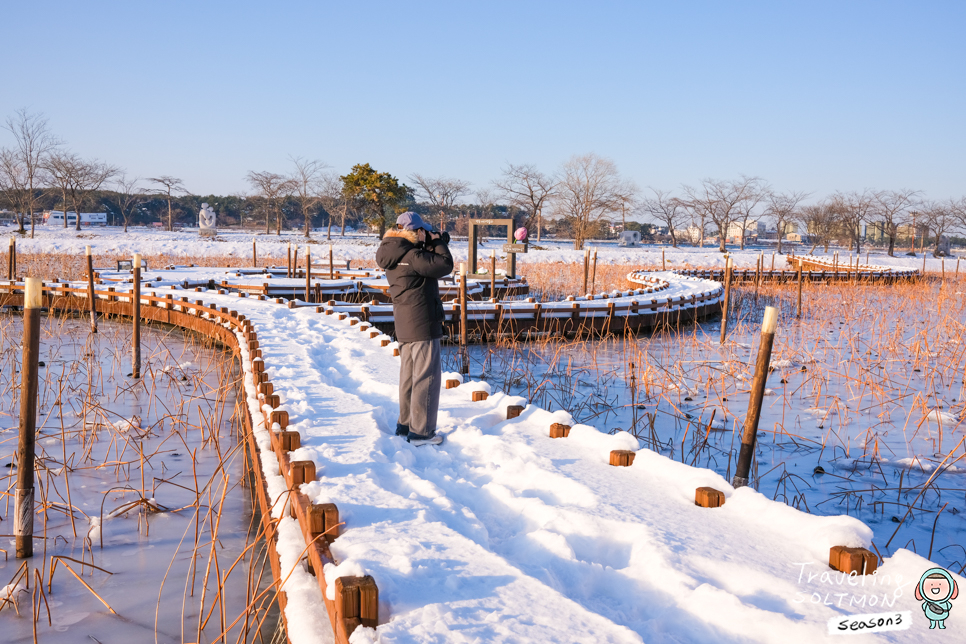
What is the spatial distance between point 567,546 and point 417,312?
204 cm

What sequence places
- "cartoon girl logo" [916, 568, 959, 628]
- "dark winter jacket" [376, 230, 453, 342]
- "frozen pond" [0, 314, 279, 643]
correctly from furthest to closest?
"dark winter jacket" [376, 230, 453, 342]
"frozen pond" [0, 314, 279, 643]
"cartoon girl logo" [916, 568, 959, 628]

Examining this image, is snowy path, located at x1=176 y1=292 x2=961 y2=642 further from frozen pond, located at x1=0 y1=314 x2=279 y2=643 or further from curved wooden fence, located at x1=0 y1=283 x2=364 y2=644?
frozen pond, located at x1=0 y1=314 x2=279 y2=643

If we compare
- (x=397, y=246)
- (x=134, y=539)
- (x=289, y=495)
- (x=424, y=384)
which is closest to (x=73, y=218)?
(x=134, y=539)

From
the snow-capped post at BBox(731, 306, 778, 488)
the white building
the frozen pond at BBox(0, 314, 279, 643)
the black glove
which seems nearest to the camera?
the frozen pond at BBox(0, 314, 279, 643)

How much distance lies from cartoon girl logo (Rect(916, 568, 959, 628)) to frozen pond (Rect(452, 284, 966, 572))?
1.82 meters

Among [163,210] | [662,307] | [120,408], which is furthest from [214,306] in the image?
[163,210]

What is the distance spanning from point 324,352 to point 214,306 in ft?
15.0

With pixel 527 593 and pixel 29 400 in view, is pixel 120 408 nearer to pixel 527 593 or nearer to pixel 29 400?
pixel 29 400

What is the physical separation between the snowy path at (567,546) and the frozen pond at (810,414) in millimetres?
1738

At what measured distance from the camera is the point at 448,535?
2.82 metres

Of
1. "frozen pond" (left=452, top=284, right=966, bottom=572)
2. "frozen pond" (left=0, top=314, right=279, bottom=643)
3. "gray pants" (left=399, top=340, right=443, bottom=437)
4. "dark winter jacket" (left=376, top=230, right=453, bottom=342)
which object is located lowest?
"frozen pond" (left=0, top=314, right=279, bottom=643)

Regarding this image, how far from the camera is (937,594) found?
7.53 ft

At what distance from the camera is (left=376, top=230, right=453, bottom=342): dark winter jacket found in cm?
415

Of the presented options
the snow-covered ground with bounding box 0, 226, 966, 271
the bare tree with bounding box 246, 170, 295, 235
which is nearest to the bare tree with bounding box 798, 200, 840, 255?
the snow-covered ground with bounding box 0, 226, 966, 271
